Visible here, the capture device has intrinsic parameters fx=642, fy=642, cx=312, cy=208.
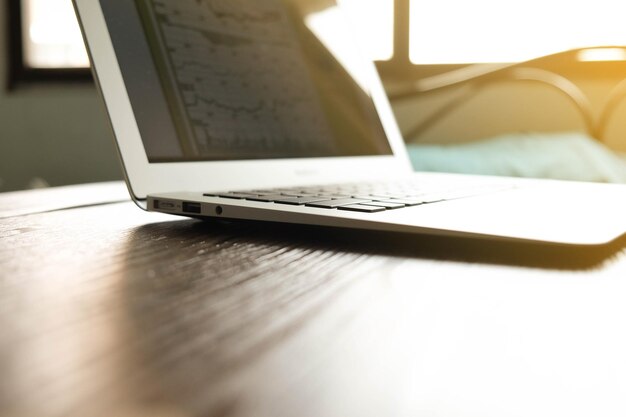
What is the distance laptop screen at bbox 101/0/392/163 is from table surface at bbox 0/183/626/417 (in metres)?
0.20

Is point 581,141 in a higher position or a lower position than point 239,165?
lower

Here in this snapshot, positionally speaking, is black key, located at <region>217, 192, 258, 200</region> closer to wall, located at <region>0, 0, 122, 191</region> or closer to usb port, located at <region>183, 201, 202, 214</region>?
usb port, located at <region>183, 201, 202, 214</region>

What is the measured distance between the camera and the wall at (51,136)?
5.26ft

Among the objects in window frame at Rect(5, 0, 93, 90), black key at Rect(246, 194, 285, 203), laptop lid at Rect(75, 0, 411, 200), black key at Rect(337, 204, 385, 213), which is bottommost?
black key at Rect(337, 204, 385, 213)

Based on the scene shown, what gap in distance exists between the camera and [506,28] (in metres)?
1.97

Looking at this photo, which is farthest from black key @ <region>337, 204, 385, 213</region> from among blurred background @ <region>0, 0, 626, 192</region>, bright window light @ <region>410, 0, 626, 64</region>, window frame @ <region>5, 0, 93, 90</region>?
bright window light @ <region>410, 0, 626, 64</region>

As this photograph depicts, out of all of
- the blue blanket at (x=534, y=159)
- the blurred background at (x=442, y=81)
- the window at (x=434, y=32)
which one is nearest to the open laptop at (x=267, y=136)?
the blue blanket at (x=534, y=159)

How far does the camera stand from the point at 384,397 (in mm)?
168

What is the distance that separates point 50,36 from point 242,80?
1.28 metres

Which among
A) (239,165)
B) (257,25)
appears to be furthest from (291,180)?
(257,25)

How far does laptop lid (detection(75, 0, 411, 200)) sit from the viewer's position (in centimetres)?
54

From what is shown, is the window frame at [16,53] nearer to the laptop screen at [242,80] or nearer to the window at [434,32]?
the window at [434,32]

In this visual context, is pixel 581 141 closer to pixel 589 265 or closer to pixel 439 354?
pixel 589 265

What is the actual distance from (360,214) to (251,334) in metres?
0.20
